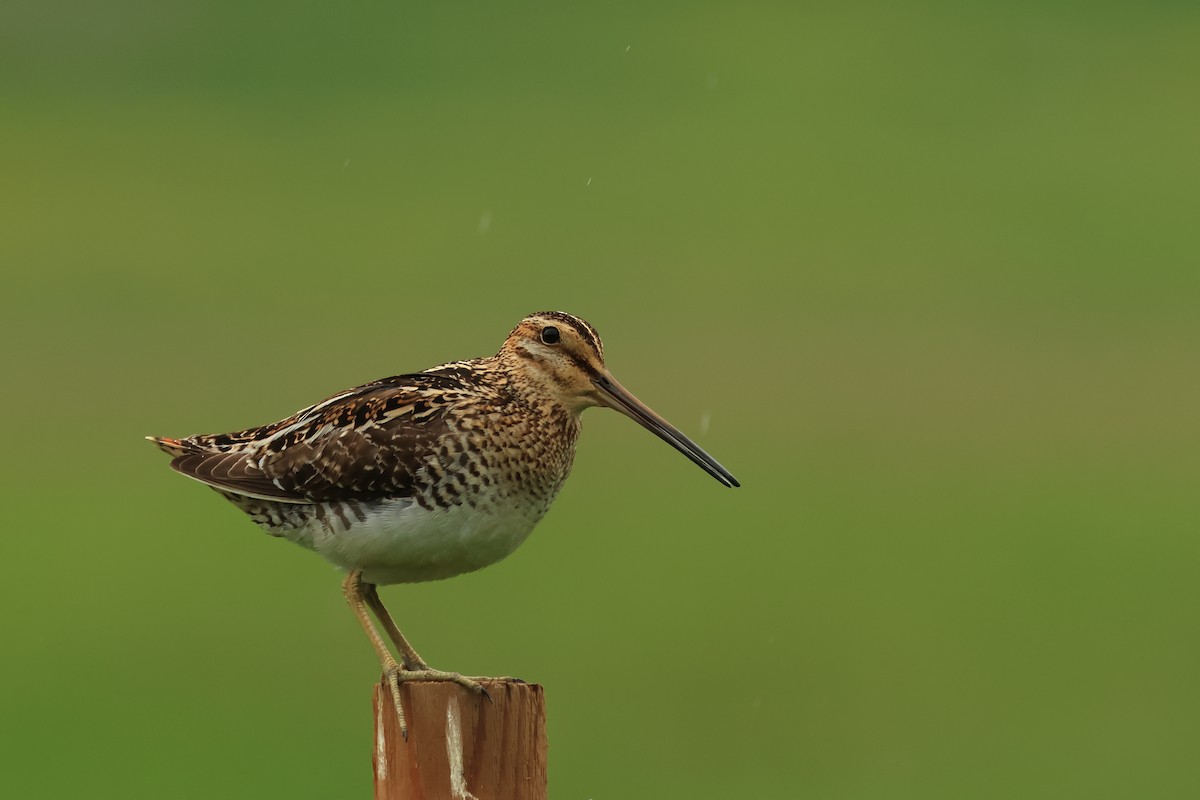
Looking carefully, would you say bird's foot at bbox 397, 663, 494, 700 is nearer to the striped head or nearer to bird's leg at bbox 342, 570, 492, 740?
bird's leg at bbox 342, 570, 492, 740

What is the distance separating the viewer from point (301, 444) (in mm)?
6723

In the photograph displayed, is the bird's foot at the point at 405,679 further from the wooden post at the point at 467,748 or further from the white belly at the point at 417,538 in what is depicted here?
the white belly at the point at 417,538

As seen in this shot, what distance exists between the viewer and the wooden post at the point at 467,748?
18.4ft

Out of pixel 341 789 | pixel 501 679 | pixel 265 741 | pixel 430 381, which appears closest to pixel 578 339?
pixel 430 381

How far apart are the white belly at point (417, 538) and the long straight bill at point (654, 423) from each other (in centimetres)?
50

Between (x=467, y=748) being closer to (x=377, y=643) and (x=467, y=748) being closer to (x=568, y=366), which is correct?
(x=377, y=643)

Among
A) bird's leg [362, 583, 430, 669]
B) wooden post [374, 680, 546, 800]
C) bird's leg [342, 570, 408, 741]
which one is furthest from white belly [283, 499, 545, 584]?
wooden post [374, 680, 546, 800]

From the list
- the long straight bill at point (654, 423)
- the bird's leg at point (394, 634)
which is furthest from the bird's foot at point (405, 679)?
the long straight bill at point (654, 423)

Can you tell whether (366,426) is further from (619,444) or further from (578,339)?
(619,444)

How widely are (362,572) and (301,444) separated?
48 cm

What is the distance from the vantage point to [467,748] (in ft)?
18.4

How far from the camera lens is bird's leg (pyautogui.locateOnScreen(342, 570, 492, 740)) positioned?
18.7 feet

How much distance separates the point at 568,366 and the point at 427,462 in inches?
26.2

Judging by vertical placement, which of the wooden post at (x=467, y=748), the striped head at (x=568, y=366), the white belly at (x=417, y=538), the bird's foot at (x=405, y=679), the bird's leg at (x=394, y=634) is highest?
the striped head at (x=568, y=366)
